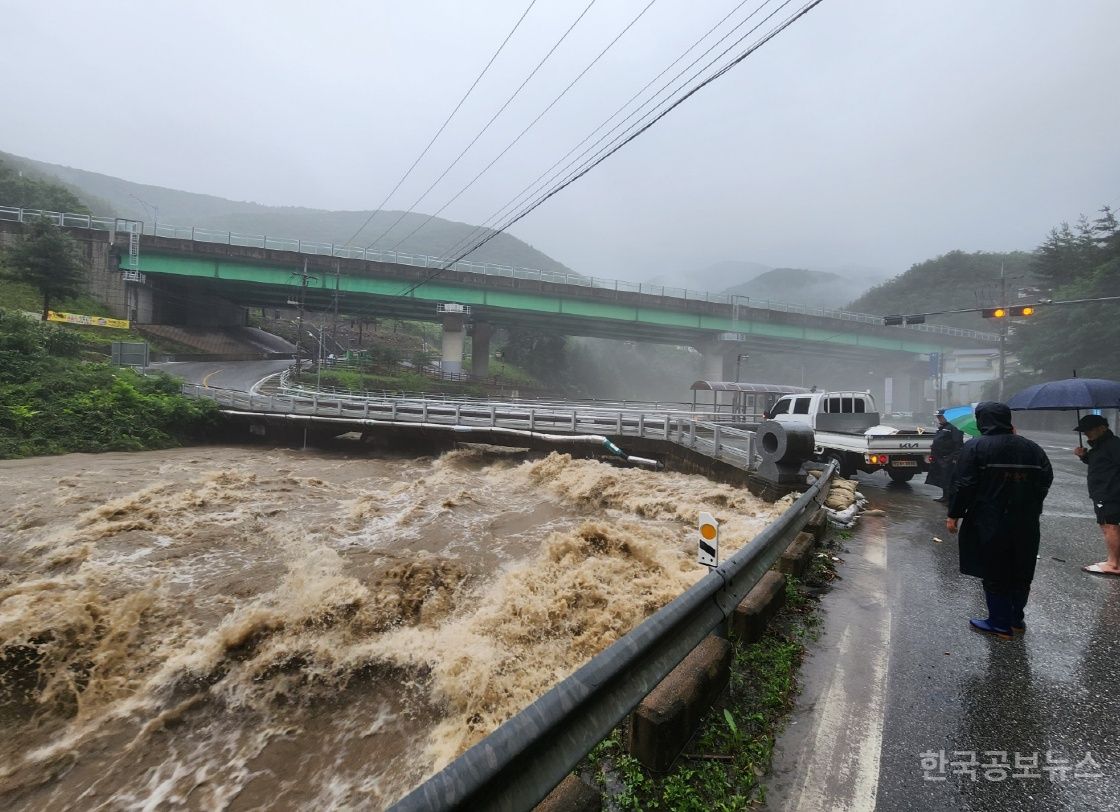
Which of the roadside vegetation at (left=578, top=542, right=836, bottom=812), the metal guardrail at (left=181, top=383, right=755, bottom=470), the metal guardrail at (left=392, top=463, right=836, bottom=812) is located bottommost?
the roadside vegetation at (left=578, top=542, right=836, bottom=812)

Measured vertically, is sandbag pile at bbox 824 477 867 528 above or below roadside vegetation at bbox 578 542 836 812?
above

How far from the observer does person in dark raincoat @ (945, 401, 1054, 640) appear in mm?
3682

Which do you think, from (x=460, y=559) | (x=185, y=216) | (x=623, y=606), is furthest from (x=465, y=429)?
(x=185, y=216)

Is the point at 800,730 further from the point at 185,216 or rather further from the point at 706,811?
the point at 185,216

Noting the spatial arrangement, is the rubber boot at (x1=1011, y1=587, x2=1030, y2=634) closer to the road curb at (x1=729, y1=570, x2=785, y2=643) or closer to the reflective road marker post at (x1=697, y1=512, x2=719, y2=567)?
the road curb at (x1=729, y1=570, x2=785, y2=643)

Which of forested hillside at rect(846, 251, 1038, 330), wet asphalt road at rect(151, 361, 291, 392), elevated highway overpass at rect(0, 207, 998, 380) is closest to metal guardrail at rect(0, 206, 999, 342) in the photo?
elevated highway overpass at rect(0, 207, 998, 380)

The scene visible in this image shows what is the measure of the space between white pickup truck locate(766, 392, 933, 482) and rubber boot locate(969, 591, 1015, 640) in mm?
5697

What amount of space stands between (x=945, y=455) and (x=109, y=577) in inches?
544

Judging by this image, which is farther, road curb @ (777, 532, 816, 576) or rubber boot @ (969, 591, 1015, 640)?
road curb @ (777, 532, 816, 576)

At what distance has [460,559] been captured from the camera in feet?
25.5

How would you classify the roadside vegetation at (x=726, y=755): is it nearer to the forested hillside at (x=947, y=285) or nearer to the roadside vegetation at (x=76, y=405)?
the roadside vegetation at (x=76, y=405)

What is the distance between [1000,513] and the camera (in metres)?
3.72

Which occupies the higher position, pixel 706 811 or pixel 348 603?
pixel 706 811

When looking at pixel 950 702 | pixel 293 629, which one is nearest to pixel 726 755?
pixel 950 702
